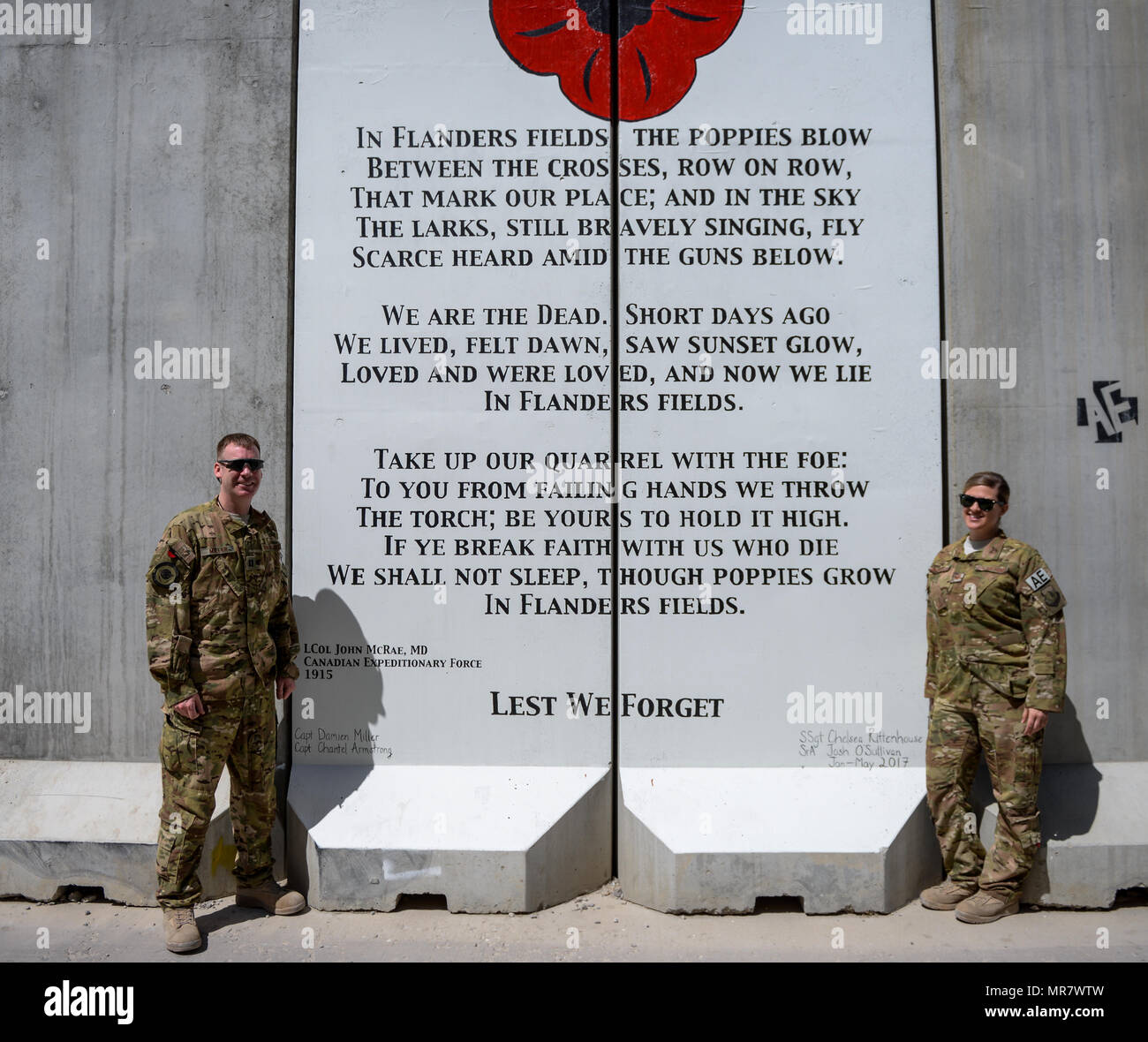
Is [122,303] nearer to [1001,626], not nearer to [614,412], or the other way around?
[614,412]

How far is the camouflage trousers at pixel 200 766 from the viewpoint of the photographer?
3811mm

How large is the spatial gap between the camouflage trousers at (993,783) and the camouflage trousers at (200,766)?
3.12 metres

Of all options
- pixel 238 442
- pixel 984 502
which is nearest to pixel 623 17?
pixel 238 442

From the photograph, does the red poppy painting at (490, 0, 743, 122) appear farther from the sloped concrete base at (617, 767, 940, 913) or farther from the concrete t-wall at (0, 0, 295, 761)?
the sloped concrete base at (617, 767, 940, 913)

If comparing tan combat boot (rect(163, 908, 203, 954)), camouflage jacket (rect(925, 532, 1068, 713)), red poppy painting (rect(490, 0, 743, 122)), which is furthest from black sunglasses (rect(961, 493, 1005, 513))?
tan combat boot (rect(163, 908, 203, 954))

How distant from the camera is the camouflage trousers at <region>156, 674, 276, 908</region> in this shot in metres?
3.81

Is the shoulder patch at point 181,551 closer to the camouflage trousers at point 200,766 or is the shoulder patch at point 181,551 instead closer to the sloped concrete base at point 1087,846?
the camouflage trousers at point 200,766

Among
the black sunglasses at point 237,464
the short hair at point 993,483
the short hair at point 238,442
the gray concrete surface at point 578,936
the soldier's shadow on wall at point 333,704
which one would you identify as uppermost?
the short hair at point 238,442

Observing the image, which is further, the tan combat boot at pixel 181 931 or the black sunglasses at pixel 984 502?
the black sunglasses at pixel 984 502

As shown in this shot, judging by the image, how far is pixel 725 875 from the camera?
4.01m

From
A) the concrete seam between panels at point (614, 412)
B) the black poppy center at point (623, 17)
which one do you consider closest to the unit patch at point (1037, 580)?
the concrete seam between panels at point (614, 412)

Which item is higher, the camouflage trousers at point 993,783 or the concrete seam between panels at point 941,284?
the concrete seam between panels at point 941,284

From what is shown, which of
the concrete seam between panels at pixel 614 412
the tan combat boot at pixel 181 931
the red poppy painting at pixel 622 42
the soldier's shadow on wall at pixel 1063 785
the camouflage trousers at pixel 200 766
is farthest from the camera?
the red poppy painting at pixel 622 42

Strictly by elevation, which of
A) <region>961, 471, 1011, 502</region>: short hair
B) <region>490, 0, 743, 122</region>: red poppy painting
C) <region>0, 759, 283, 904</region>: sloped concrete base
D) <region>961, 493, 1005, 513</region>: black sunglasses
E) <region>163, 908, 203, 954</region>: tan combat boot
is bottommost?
<region>163, 908, 203, 954</region>: tan combat boot
